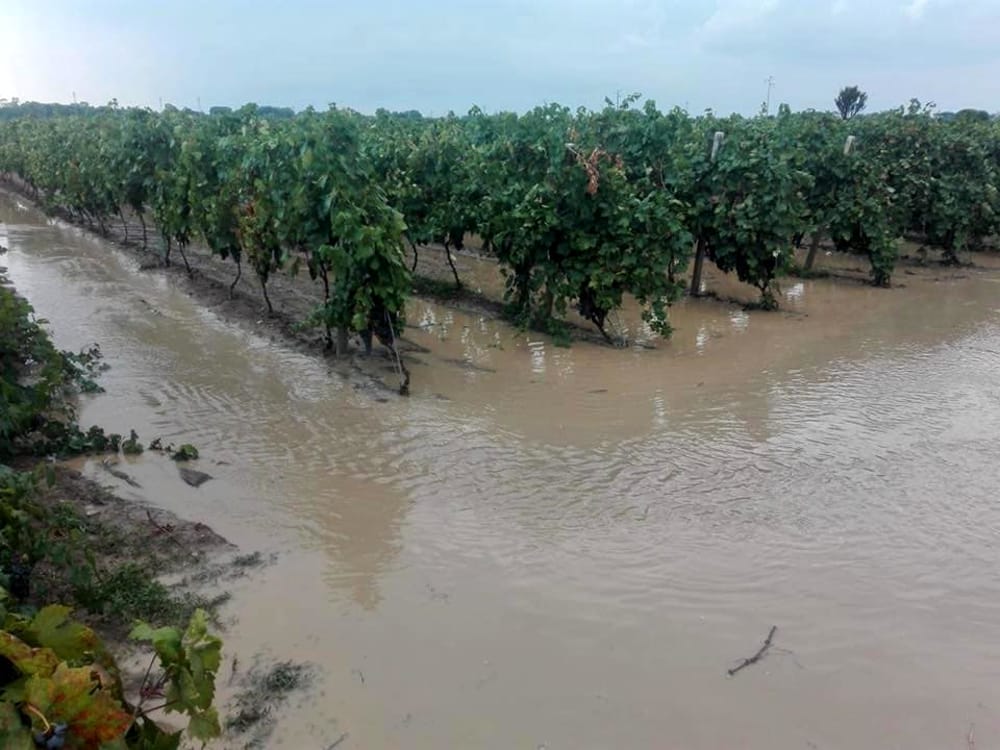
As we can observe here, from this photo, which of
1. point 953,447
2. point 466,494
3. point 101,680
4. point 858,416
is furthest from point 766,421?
point 101,680

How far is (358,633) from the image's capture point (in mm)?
4961

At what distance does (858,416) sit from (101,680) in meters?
8.48

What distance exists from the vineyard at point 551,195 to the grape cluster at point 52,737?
25.3ft

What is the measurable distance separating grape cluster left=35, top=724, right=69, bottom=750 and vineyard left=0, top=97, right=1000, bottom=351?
25.3 feet

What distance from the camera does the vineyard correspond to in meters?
9.92

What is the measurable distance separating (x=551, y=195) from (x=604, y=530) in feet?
21.7

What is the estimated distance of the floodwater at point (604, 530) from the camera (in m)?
4.39

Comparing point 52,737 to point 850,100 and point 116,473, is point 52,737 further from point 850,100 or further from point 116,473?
point 850,100

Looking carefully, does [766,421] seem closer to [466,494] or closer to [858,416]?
[858,416]

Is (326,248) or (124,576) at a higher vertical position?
(326,248)

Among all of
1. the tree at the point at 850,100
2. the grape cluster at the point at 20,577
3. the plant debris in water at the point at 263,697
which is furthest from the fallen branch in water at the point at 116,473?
the tree at the point at 850,100

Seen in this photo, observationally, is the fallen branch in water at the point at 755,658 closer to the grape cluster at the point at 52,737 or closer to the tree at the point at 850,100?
the grape cluster at the point at 52,737

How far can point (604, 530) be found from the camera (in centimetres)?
624

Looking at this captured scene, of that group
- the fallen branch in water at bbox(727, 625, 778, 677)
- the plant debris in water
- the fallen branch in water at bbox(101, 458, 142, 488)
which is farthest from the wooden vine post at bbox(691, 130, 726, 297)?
the plant debris in water
